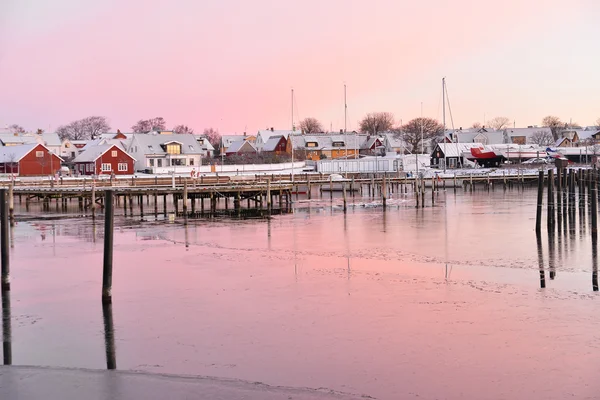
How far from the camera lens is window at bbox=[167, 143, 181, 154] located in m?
105

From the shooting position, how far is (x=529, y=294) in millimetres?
19688

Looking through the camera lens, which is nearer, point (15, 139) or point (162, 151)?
point (162, 151)

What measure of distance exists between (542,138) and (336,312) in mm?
152243

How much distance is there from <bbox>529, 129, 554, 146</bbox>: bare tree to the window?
86549mm

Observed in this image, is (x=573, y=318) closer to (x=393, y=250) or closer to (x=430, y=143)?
(x=393, y=250)

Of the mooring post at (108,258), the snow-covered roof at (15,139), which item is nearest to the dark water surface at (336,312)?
the mooring post at (108,258)

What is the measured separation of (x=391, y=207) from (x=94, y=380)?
150ft

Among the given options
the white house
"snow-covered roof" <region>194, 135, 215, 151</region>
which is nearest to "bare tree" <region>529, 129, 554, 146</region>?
"snow-covered roof" <region>194, 135, 215, 151</region>

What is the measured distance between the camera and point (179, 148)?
10612 cm

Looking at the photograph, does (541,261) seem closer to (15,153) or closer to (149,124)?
(15,153)

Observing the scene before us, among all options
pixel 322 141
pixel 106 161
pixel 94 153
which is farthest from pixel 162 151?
pixel 322 141

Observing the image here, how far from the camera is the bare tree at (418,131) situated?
153 meters

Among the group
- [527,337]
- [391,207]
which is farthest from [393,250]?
[391,207]

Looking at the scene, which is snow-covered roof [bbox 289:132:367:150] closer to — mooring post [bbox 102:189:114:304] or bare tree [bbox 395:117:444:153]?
bare tree [bbox 395:117:444:153]
